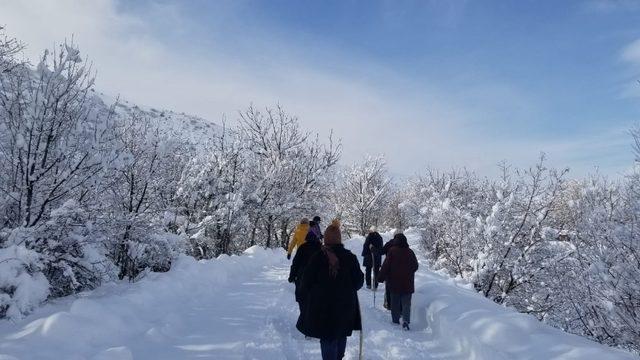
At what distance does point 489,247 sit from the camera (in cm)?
1961

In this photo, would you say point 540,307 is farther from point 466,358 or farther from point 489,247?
point 466,358

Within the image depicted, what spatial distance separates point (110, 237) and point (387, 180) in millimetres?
39289

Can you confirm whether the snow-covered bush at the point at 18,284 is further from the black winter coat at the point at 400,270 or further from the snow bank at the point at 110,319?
the black winter coat at the point at 400,270

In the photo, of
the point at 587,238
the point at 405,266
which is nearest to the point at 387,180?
the point at 587,238

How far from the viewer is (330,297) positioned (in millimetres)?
6000

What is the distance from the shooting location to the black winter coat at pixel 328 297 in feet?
19.6

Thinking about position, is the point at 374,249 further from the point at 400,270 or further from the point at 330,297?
the point at 330,297

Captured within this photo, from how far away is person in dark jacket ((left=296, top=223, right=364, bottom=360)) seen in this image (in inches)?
235

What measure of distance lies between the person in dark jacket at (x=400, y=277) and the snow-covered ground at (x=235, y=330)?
0.41 m

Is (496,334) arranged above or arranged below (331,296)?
below

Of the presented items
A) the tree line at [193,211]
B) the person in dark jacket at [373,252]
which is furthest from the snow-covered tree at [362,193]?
the person in dark jacket at [373,252]

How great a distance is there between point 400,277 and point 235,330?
3.65 m

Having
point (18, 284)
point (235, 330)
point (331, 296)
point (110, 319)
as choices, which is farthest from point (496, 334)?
point (18, 284)

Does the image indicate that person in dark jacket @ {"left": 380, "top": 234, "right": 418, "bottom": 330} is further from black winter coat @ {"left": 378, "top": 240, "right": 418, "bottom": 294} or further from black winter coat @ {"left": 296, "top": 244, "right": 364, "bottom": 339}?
black winter coat @ {"left": 296, "top": 244, "right": 364, "bottom": 339}
